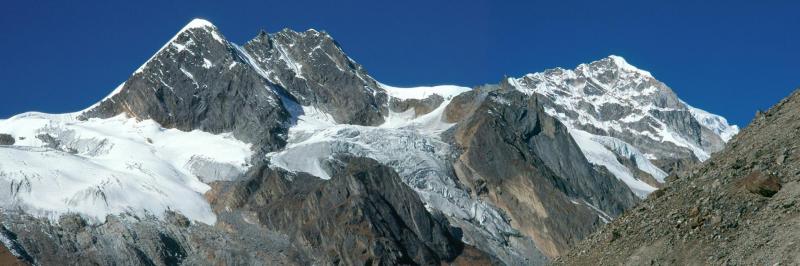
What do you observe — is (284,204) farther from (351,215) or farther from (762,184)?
(762,184)

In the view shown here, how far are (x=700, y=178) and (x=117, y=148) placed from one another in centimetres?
16762

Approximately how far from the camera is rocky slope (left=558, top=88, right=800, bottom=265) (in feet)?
87.8

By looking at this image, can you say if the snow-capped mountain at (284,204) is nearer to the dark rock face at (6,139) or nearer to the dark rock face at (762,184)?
the dark rock face at (6,139)

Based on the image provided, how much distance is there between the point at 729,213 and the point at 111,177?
470 feet

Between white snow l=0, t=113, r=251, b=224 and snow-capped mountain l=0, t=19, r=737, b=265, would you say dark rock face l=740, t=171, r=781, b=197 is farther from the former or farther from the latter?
white snow l=0, t=113, r=251, b=224

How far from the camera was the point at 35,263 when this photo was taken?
130375 mm

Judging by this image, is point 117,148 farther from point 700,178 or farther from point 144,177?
point 700,178

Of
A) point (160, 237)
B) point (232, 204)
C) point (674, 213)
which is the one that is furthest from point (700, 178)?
point (232, 204)

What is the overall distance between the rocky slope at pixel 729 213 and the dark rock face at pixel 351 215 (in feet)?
383

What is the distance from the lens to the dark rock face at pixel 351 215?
151750 mm

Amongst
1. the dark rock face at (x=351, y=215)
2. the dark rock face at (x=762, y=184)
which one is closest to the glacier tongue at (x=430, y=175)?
the dark rock face at (x=351, y=215)

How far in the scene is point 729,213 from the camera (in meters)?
28.5

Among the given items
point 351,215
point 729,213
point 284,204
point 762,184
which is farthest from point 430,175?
point 762,184

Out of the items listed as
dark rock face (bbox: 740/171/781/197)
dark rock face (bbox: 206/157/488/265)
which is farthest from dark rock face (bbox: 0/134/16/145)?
dark rock face (bbox: 740/171/781/197)
